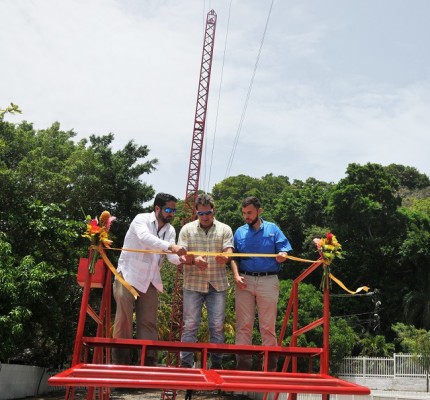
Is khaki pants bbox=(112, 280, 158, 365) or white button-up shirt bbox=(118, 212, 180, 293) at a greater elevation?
white button-up shirt bbox=(118, 212, 180, 293)

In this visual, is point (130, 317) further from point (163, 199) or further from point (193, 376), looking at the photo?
point (193, 376)

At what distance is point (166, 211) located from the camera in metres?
5.80

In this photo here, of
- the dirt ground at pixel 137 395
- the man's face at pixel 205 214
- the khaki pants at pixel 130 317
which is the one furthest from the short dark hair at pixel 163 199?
the dirt ground at pixel 137 395

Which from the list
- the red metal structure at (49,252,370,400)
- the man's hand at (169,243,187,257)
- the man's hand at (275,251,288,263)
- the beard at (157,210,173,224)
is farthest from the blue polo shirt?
the red metal structure at (49,252,370,400)

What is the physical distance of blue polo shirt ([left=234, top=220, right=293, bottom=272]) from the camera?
19.9 feet

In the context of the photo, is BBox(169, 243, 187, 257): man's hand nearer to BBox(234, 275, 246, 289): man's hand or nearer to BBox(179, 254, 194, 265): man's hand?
BBox(179, 254, 194, 265): man's hand

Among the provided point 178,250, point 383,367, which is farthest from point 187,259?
point 383,367

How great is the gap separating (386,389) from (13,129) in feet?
82.3

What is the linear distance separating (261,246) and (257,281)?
14.2 inches

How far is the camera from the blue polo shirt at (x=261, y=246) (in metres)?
6.06

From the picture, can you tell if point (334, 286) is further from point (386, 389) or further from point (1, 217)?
point (1, 217)

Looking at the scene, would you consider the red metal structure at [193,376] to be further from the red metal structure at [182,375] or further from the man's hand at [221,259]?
the man's hand at [221,259]

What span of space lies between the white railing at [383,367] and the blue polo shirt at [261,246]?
2999cm

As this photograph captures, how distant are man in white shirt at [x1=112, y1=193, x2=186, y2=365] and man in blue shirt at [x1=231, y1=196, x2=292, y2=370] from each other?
78 cm
